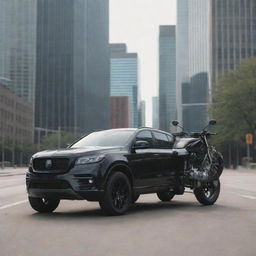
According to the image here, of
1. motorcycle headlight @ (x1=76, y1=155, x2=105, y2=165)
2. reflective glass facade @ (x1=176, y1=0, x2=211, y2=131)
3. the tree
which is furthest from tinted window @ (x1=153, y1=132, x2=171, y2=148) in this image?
reflective glass facade @ (x1=176, y1=0, x2=211, y2=131)

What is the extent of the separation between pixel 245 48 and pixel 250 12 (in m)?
8.75

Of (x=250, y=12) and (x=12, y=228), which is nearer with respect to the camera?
(x=12, y=228)

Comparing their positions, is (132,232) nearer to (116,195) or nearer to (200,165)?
(116,195)

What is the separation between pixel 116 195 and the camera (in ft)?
30.8

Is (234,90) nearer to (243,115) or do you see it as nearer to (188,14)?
(243,115)

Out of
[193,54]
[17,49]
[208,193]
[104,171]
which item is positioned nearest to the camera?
[104,171]

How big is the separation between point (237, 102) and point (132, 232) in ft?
201

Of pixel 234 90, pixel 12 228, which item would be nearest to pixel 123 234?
pixel 12 228

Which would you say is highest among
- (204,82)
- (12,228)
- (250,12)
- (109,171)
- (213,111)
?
(250,12)

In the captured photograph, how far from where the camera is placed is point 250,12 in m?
123

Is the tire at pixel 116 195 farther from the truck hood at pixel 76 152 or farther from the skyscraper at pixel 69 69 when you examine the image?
the skyscraper at pixel 69 69

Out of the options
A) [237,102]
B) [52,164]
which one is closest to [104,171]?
[52,164]

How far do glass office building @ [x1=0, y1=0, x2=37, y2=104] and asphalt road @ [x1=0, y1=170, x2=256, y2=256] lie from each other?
141813 mm

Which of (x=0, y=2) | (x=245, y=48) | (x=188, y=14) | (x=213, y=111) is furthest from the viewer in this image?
(x=188, y=14)
